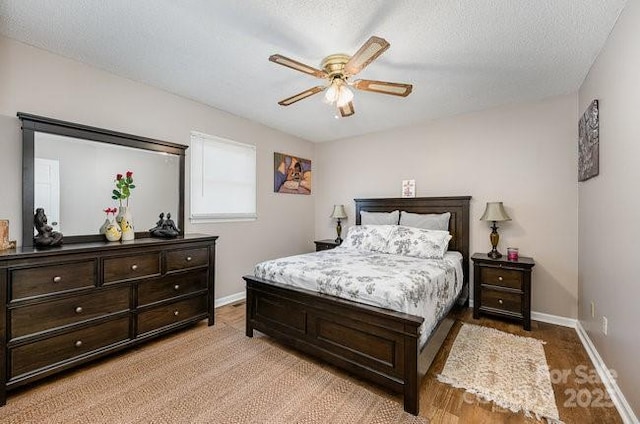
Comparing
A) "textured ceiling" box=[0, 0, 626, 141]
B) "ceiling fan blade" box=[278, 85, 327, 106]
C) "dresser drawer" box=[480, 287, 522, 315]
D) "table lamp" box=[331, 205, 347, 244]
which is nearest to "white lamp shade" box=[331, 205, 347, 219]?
"table lamp" box=[331, 205, 347, 244]

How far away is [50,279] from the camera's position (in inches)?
77.9

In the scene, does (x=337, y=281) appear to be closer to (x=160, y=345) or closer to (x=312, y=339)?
(x=312, y=339)

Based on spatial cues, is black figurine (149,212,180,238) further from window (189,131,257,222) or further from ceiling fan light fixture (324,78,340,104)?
ceiling fan light fixture (324,78,340,104)

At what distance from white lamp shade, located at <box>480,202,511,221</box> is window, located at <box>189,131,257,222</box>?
301cm

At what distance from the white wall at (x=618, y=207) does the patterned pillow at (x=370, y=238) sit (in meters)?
1.91

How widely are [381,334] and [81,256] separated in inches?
89.4

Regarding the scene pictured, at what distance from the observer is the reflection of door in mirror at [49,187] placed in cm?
229

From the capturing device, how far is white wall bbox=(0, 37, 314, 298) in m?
2.19

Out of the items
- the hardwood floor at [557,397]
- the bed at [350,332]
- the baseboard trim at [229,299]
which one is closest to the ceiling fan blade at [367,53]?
the bed at [350,332]

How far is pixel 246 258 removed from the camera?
4008 mm

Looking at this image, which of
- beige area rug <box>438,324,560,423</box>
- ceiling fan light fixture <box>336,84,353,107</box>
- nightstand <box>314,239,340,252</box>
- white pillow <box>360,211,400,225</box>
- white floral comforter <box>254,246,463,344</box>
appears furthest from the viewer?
nightstand <box>314,239,340,252</box>

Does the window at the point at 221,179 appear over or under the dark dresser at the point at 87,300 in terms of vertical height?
over

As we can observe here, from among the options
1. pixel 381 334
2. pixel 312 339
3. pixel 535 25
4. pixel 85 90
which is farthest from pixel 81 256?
pixel 535 25

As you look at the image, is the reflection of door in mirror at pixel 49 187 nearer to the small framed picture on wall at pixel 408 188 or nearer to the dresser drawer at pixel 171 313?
the dresser drawer at pixel 171 313
